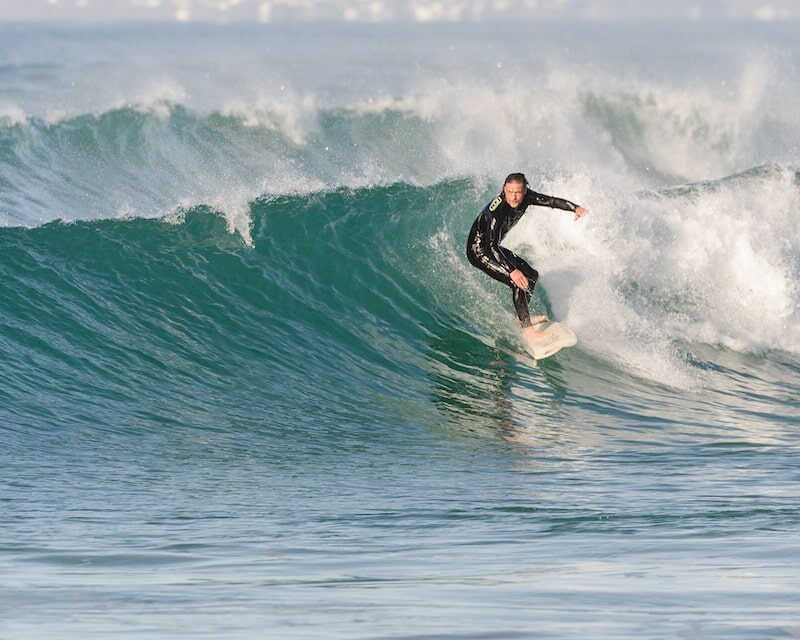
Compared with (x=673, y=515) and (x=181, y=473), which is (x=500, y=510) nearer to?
(x=673, y=515)

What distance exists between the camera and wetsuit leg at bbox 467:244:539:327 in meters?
10.6

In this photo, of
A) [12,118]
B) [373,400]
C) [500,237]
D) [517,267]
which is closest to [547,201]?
[500,237]

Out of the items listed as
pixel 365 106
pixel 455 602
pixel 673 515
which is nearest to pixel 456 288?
pixel 673 515

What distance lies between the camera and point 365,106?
23.1 metres

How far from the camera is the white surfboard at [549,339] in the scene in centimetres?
1090

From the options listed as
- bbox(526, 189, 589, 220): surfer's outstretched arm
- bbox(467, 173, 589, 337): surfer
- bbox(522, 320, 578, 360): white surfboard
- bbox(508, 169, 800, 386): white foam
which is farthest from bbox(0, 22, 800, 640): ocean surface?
bbox(526, 189, 589, 220): surfer's outstretched arm

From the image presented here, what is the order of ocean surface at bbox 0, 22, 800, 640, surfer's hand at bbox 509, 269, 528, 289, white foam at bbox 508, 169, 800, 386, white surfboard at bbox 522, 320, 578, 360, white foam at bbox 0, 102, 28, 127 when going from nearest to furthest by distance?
ocean surface at bbox 0, 22, 800, 640, surfer's hand at bbox 509, 269, 528, 289, white surfboard at bbox 522, 320, 578, 360, white foam at bbox 508, 169, 800, 386, white foam at bbox 0, 102, 28, 127

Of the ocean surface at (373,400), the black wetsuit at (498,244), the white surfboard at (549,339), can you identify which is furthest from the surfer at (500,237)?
the ocean surface at (373,400)

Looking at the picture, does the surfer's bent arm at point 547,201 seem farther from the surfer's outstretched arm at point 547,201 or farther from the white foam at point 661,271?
the white foam at point 661,271

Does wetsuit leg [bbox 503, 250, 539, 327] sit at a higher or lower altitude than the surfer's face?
lower

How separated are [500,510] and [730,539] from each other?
4.33ft

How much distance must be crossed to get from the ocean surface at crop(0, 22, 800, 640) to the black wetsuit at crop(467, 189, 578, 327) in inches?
29.9

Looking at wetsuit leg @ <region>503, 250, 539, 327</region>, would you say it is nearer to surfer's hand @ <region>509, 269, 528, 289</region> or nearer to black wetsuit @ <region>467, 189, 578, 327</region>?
black wetsuit @ <region>467, 189, 578, 327</region>

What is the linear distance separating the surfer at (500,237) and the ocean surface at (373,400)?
76 cm
